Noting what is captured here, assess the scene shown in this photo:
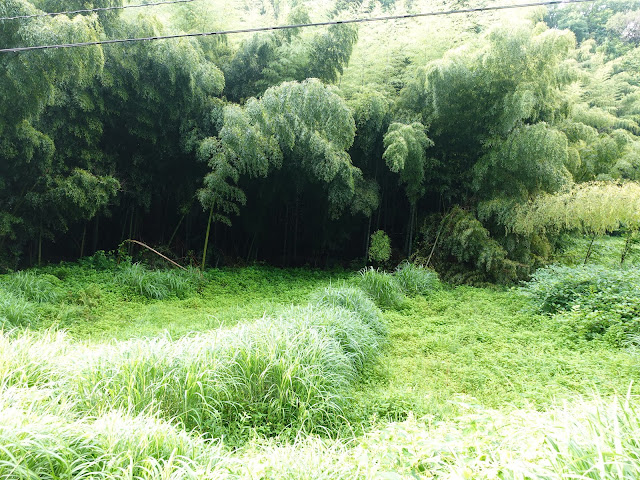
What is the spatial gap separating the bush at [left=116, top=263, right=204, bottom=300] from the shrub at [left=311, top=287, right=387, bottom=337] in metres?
2.12

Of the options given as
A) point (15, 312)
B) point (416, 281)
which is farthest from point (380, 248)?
point (15, 312)

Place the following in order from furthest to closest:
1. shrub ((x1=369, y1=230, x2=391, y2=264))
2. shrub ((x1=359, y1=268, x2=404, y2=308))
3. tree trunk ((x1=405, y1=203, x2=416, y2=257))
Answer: tree trunk ((x1=405, y1=203, x2=416, y2=257))
shrub ((x1=369, y1=230, x2=391, y2=264))
shrub ((x1=359, y1=268, x2=404, y2=308))

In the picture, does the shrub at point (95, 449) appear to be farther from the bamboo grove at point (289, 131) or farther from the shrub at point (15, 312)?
the bamboo grove at point (289, 131)

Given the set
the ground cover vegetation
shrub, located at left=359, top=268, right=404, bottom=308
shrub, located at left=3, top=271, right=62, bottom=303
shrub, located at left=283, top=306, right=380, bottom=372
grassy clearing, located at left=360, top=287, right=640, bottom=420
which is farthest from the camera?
shrub, located at left=359, top=268, right=404, bottom=308

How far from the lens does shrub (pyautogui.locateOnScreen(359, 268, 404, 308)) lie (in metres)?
5.03

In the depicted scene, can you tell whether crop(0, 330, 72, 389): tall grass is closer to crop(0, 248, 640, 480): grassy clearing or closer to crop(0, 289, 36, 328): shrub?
crop(0, 248, 640, 480): grassy clearing

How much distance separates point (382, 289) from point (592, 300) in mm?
2315

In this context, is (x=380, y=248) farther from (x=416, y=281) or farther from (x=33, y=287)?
(x=33, y=287)

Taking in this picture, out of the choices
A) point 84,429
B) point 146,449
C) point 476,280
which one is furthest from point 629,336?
point 84,429

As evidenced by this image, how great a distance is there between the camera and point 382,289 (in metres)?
5.22

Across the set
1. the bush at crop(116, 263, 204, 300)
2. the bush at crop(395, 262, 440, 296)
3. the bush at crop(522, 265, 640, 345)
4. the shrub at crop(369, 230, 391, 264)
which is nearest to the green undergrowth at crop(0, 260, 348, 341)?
the bush at crop(116, 263, 204, 300)

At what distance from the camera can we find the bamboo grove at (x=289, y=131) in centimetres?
537

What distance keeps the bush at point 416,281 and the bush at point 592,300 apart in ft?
4.13

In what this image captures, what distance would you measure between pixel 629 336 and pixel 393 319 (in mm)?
2097
